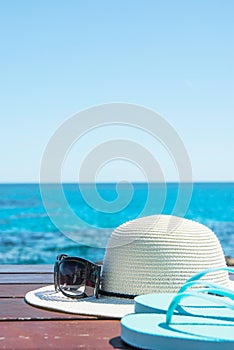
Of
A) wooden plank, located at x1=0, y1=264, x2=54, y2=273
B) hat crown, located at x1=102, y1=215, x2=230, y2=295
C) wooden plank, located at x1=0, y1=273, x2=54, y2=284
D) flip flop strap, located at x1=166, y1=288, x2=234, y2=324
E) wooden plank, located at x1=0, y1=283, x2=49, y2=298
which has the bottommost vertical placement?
wooden plank, located at x1=0, y1=283, x2=49, y2=298

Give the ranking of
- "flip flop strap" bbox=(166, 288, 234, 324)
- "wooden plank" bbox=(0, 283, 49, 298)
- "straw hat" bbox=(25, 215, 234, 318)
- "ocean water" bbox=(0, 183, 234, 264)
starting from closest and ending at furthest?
"flip flop strap" bbox=(166, 288, 234, 324) < "straw hat" bbox=(25, 215, 234, 318) < "wooden plank" bbox=(0, 283, 49, 298) < "ocean water" bbox=(0, 183, 234, 264)

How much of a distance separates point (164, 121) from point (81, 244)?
442 inches

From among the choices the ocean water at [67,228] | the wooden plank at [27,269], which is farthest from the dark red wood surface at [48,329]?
the ocean water at [67,228]

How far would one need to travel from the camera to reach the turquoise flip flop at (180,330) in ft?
4.35

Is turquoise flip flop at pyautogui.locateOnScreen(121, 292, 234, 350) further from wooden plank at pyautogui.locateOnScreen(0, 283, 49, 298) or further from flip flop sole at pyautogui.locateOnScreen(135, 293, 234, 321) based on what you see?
wooden plank at pyautogui.locateOnScreen(0, 283, 49, 298)

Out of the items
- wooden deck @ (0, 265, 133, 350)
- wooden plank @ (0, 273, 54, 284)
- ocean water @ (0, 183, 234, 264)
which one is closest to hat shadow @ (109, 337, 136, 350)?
wooden deck @ (0, 265, 133, 350)

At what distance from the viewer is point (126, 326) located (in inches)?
56.2

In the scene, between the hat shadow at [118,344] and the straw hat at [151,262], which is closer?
the hat shadow at [118,344]

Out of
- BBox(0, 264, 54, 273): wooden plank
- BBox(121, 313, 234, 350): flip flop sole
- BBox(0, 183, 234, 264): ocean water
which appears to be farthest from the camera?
BBox(0, 183, 234, 264): ocean water

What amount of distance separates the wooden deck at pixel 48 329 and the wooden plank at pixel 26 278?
0.27m

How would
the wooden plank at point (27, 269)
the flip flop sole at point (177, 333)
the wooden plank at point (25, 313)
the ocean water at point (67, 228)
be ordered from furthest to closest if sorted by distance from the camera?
the ocean water at point (67, 228) → the wooden plank at point (27, 269) → the wooden plank at point (25, 313) → the flip flop sole at point (177, 333)

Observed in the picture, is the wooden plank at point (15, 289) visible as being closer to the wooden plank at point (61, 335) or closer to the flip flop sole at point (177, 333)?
the wooden plank at point (61, 335)

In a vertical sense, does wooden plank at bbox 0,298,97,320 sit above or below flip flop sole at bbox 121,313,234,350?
below

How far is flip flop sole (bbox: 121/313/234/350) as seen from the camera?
52.1 inches
